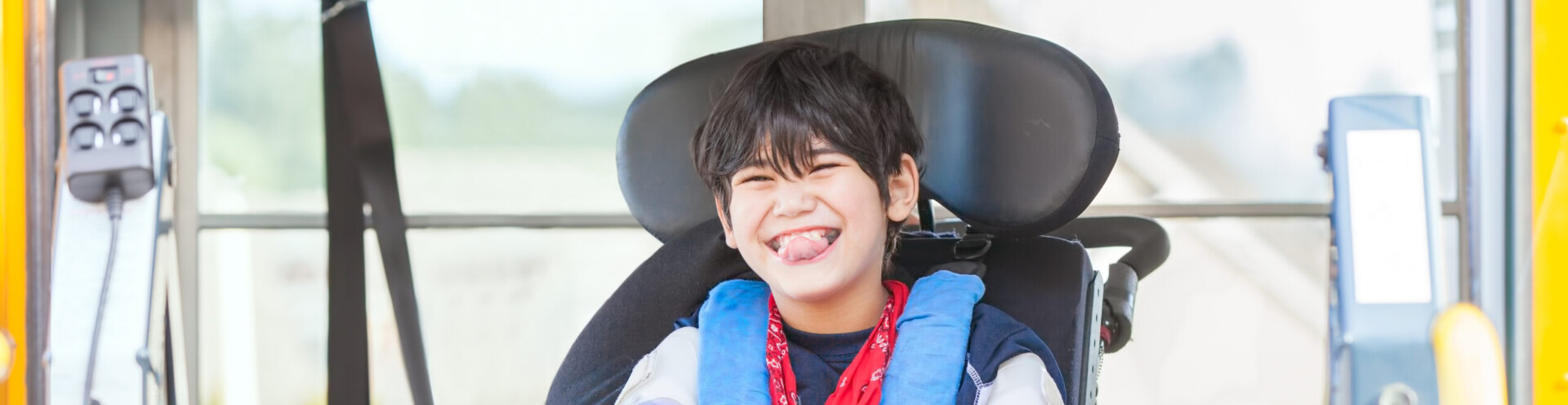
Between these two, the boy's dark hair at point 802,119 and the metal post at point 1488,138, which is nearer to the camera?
the metal post at point 1488,138

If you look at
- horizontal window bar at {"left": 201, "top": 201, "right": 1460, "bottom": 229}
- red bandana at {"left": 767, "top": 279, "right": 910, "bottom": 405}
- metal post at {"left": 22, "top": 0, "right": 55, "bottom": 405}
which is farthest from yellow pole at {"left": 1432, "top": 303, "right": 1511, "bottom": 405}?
metal post at {"left": 22, "top": 0, "right": 55, "bottom": 405}

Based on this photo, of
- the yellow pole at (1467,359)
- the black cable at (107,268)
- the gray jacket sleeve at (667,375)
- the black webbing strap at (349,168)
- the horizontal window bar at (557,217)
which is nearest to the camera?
the yellow pole at (1467,359)

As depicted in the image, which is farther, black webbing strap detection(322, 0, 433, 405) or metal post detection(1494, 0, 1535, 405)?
black webbing strap detection(322, 0, 433, 405)

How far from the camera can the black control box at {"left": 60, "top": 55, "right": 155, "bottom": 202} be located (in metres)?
1.09

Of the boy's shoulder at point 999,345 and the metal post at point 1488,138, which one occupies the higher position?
the metal post at point 1488,138

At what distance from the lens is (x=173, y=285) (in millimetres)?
1650

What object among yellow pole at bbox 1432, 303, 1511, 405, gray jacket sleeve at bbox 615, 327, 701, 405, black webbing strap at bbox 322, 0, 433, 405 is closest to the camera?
yellow pole at bbox 1432, 303, 1511, 405

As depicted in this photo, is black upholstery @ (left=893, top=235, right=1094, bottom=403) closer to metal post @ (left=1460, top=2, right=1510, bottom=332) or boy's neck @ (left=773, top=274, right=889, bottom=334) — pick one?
boy's neck @ (left=773, top=274, right=889, bottom=334)

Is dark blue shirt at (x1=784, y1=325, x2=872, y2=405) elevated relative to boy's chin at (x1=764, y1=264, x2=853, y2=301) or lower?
lower

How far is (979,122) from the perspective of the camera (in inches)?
47.7

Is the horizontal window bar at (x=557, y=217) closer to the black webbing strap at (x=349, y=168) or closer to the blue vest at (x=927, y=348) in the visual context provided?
the black webbing strap at (x=349, y=168)

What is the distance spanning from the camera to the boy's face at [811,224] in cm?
116

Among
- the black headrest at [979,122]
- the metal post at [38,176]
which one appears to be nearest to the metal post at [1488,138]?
the black headrest at [979,122]

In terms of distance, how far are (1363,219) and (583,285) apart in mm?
1717
